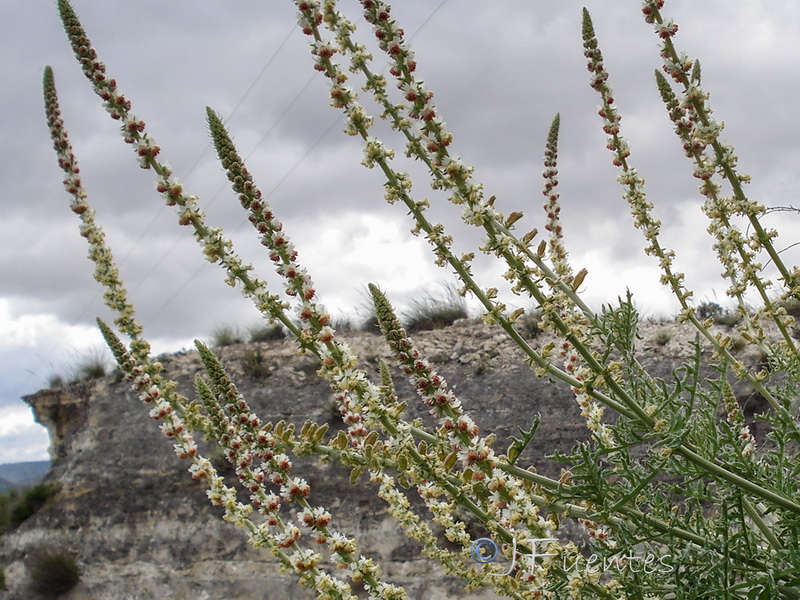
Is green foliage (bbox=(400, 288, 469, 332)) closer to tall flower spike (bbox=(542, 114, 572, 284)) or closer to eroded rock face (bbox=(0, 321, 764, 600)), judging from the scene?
eroded rock face (bbox=(0, 321, 764, 600))

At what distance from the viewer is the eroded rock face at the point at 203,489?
9.19 m

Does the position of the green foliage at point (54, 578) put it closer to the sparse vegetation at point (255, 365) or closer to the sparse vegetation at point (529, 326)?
the sparse vegetation at point (255, 365)

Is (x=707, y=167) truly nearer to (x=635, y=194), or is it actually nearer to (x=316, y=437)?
(x=635, y=194)

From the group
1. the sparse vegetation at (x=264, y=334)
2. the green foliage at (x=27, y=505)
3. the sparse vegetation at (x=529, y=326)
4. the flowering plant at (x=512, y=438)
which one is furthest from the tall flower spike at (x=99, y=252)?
the sparse vegetation at (x=264, y=334)

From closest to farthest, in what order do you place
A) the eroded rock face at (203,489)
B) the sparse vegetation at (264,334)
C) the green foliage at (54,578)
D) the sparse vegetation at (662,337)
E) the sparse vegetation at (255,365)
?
the eroded rock face at (203,489), the green foliage at (54,578), the sparse vegetation at (662,337), the sparse vegetation at (255,365), the sparse vegetation at (264,334)

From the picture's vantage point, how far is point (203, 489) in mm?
11312

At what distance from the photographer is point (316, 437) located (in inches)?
107

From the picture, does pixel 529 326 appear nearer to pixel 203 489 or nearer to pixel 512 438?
pixel 203 489

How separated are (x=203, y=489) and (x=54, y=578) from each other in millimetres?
2649

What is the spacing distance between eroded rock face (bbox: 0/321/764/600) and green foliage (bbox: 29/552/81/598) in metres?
0.20

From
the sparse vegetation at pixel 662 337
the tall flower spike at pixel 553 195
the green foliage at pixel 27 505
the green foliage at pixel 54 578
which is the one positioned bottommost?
the green foliage at pixel 54 578

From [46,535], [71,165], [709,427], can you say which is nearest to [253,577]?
[46,535]

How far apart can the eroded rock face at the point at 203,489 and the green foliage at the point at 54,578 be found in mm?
204

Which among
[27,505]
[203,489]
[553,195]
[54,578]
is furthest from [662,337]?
[27,505]
